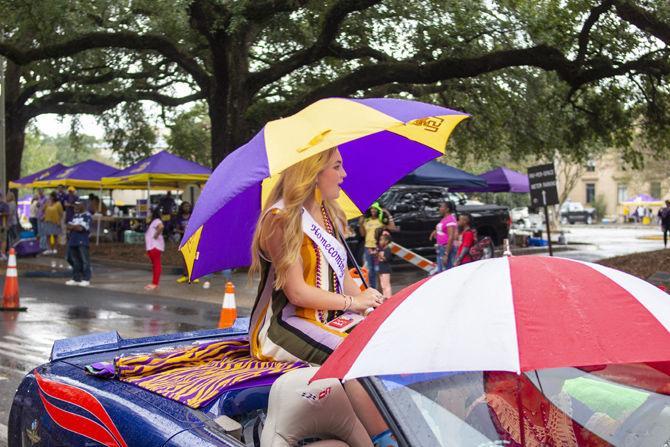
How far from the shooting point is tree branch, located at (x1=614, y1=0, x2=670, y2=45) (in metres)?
14.5

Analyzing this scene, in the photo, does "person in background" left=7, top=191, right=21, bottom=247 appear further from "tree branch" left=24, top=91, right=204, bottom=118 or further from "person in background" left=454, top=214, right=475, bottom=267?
"person in background" left=454, top=214, right=475, bottom=267

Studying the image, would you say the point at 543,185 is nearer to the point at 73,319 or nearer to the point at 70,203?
the point at 73,319

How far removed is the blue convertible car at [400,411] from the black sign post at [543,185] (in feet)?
37.5

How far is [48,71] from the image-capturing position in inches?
903

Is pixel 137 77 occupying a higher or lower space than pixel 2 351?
higher

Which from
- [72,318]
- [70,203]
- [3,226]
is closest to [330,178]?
[72,318]

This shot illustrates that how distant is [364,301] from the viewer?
337 cm

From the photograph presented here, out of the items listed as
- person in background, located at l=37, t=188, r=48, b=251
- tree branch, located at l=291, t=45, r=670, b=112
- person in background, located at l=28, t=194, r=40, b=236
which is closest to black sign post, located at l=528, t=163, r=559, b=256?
tree branch, located at l=291, t=45, r=670, b=112

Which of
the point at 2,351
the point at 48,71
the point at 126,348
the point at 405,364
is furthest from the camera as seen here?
the point at 48,71

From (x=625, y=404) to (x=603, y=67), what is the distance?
1589 centimetres

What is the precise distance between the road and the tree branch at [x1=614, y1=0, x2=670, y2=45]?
6719 mm

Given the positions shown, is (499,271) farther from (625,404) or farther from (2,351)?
(2,351)

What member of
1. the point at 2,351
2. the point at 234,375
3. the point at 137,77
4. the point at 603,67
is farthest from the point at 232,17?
the point at 234,375

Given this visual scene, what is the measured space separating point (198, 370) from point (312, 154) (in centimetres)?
95
